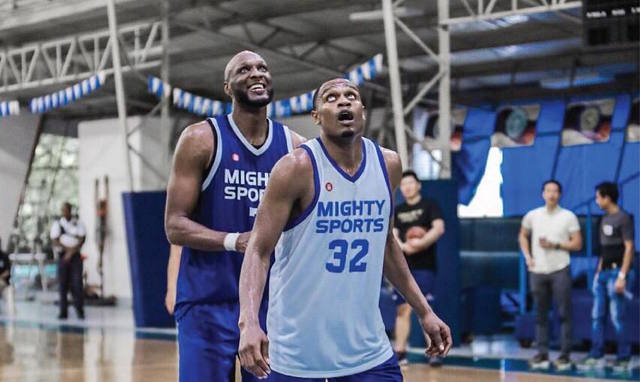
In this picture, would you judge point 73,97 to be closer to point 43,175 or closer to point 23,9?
point 23,9

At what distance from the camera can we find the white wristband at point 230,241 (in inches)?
145

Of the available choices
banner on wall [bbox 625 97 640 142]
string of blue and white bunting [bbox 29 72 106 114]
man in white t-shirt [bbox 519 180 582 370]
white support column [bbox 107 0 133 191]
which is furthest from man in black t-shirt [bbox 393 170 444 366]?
banner on wall [bbox 625 97 640 142]

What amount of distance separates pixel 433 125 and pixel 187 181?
53.5 feet

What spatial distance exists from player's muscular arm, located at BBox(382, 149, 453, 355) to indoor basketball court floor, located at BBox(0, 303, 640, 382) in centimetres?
502

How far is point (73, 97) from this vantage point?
15719 mm

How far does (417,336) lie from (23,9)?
8224 mm

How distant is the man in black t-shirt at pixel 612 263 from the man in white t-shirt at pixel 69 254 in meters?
8.16

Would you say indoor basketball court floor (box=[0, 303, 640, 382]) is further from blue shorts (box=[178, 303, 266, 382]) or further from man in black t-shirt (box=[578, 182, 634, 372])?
blue shorts (box=[178, 303, 266, 382])

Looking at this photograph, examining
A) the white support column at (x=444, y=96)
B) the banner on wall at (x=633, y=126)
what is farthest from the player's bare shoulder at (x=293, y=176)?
the banner on wall at (x=633, y=126)

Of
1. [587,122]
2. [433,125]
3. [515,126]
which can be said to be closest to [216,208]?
[587,122]

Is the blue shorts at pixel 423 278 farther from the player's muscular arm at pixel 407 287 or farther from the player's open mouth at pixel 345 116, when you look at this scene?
the player's open mouth at pixel 345 116

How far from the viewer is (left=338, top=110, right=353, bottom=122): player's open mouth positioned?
3342mm

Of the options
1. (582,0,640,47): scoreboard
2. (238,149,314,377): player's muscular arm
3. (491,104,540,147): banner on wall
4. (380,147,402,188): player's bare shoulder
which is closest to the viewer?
(238,149,314,377): player's muscular arm

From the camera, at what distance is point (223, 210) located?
12.9 feet
